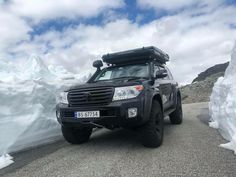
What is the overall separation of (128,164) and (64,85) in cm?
472

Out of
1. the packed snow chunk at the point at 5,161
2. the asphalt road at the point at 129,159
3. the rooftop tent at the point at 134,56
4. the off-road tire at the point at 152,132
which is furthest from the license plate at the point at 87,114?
the rooftop tent at the point at 134,56

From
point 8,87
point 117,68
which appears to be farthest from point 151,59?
point 8,87

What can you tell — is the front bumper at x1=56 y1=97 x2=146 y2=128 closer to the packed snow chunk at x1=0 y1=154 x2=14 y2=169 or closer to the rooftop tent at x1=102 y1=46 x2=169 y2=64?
the packed snow chunk at x1=0 y1=154 x2=14 y2=169

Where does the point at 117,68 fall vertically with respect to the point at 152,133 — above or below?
above

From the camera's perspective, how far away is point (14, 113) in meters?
6.63

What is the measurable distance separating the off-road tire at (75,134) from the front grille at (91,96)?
27.5 inches

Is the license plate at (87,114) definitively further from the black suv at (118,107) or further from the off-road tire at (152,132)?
the off-road tire at (152,132)

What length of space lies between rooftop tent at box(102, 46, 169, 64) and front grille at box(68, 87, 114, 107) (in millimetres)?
1654

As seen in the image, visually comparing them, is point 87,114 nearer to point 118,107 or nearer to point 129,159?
point 118,107

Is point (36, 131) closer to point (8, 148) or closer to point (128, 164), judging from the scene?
point (8, 148)

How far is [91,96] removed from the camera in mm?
5254

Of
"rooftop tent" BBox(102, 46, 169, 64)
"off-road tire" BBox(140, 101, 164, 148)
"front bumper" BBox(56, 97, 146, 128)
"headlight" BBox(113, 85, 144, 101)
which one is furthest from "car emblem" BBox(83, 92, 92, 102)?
"rooftop tent" BBox(102, 46, 169, 64)

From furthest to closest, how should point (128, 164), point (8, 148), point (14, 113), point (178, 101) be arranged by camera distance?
point (178, 101), point (14, 113), point (8, 148), point (128, 164)

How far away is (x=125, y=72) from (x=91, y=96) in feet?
4.83
